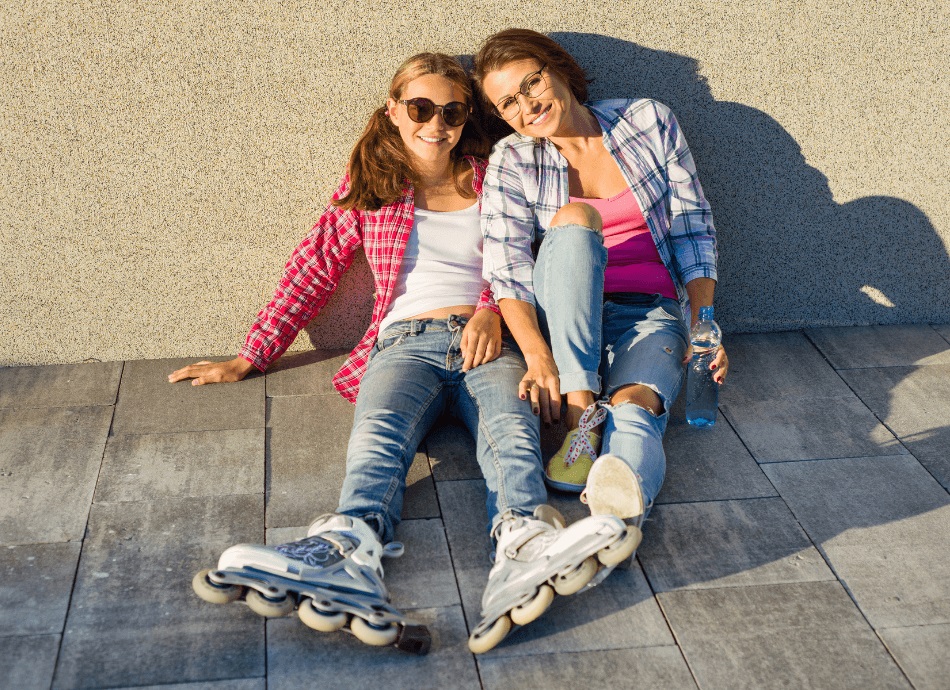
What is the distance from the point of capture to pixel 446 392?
327 cm

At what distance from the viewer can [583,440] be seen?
3.07 m

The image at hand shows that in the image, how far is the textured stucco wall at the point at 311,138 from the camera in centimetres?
349

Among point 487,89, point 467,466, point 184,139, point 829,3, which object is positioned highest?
point 829,3

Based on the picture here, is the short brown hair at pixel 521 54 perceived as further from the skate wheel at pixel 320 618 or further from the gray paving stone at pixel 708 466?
the skate wheel at pixel 320 618

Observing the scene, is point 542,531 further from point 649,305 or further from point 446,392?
point 649,305

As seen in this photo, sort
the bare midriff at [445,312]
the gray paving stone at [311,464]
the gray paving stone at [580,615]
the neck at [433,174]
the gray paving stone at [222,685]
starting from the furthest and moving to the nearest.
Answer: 1. the neck at [433,174]
2. the bare midriff at [445,312]
3. the gray paving stone at [311,464]
4. the gray paving stone at [580,615]
5. the gray paving stone at [222,685]

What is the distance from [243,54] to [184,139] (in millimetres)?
365

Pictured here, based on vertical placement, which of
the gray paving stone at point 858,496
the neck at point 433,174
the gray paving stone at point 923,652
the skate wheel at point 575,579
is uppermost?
the neck at point 433,174

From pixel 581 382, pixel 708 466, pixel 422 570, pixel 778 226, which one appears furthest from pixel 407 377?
pixel 778 226

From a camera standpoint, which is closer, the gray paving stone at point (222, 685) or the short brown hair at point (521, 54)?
the gray paving stone at point (222, 685)

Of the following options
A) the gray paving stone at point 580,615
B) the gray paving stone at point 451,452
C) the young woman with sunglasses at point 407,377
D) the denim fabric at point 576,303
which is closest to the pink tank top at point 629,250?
the denim fabric at point 576,303

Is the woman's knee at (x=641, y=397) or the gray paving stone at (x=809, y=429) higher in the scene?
the woman's knee at (x=641, y=397)

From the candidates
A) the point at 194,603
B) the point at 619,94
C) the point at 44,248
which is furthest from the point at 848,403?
the point at 44,248

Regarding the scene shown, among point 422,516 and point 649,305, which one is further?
point 649,305
